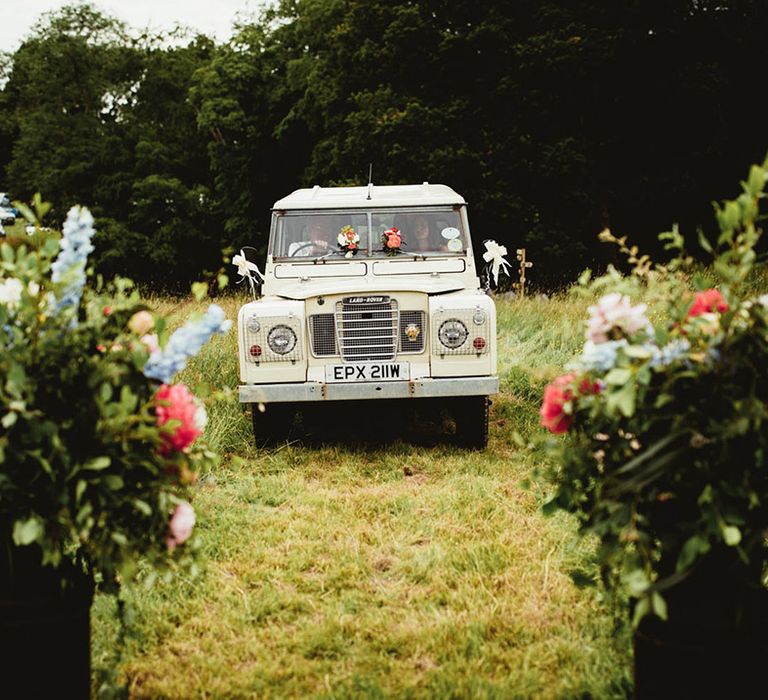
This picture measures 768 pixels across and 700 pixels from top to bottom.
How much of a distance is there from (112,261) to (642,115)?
15786 mm

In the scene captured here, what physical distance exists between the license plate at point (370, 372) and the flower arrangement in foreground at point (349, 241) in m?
1.18

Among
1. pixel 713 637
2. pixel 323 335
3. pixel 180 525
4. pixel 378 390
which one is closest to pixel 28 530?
pixel 180 525

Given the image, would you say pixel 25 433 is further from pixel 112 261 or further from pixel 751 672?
pixel 112 261

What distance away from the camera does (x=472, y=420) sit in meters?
5.76

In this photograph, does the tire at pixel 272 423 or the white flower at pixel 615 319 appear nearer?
the white flower at pixel 615 319

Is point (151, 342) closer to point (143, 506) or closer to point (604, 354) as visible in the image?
point (143, 506)

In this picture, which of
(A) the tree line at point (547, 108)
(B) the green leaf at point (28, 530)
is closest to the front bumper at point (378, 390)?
(B) the green leaf at point (28, 530)

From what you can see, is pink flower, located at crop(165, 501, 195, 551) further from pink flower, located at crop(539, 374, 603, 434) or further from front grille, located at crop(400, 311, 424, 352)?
front grille, located at crop(400, 311, 424, 352)

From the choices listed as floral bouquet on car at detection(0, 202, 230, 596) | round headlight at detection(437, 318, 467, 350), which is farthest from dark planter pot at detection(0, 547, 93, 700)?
round headlight at detection(437, 318, 467, 350)

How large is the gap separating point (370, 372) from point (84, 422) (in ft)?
11.8

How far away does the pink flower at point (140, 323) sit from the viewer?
2.18 m

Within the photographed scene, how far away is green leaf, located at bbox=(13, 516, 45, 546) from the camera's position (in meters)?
1.88

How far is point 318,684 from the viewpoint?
8.86 feet

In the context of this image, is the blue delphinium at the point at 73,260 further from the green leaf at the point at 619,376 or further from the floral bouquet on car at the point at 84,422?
the green leaf at the point at 619,376
